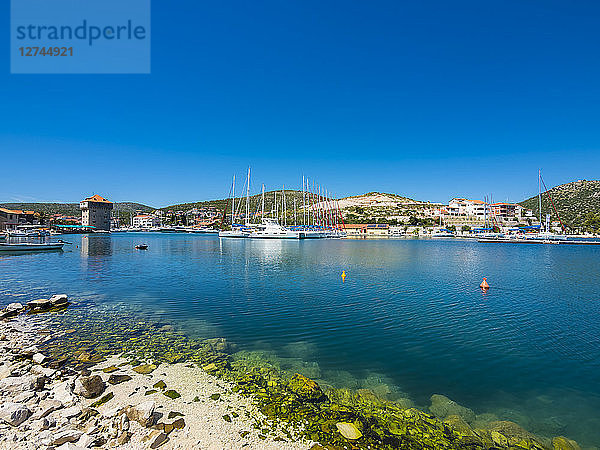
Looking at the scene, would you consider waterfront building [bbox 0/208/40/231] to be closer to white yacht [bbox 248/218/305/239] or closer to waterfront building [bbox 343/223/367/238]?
white yacht [bbox 248/218/305/239]

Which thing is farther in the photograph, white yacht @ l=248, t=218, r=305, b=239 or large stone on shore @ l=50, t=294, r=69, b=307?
white yacht @ l=248, t=218, r=305, b=239

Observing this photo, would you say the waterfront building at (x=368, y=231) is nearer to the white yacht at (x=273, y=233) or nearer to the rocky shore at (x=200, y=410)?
the white yacht at (x=273, y=233)

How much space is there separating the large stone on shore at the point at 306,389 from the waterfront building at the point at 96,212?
18196cm

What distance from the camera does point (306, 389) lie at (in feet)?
26.9

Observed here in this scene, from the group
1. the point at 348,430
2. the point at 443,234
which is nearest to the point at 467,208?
the point at 443,234

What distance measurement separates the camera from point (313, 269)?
32375 mm

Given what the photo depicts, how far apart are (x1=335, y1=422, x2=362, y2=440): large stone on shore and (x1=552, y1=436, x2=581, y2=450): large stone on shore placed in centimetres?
384

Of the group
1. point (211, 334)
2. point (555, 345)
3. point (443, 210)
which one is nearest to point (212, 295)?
point (211, 334)

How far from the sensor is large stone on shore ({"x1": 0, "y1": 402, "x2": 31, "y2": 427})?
20.6 feet

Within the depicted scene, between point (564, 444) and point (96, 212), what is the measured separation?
19159cm

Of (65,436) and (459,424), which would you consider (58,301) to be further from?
(459,424)

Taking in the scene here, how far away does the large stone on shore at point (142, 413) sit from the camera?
6425mm

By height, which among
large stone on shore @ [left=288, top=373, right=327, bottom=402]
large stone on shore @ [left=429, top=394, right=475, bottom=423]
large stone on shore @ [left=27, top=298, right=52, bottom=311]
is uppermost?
large stone on shore @ [left=27, top=298, right=52, bottom=311]

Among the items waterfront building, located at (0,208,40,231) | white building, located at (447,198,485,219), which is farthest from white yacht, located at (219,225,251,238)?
white building, located at (447,198,485,219)
